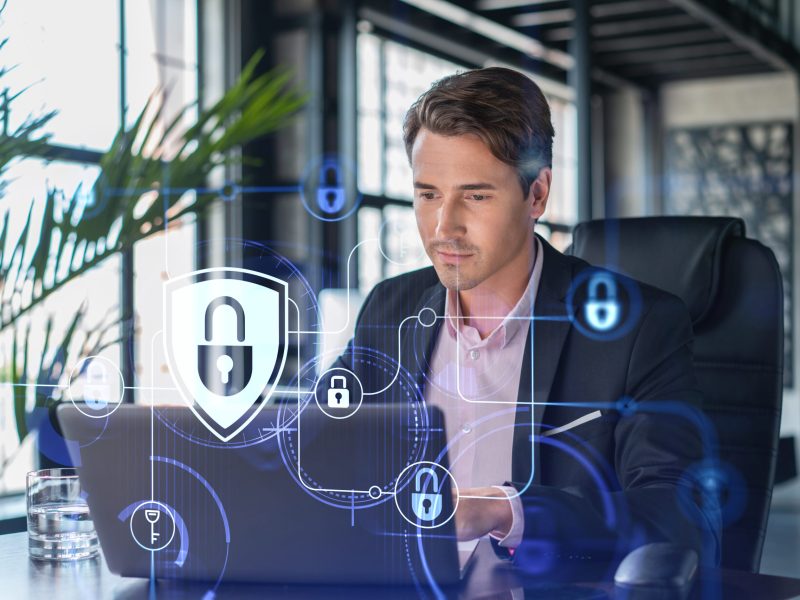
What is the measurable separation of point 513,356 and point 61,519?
1.79 ft

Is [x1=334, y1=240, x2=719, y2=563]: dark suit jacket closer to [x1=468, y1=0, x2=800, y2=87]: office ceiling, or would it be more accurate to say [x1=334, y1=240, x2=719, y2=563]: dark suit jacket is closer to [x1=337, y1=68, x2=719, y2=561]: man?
[x1=337, y1=68, x2=719, y2=561]: man

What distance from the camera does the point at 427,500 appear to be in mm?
925

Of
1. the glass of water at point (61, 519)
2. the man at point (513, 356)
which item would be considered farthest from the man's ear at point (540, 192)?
the glass of water at point (61, 519)

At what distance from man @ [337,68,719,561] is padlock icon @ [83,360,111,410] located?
260mm

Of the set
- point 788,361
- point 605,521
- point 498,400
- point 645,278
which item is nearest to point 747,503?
point 645,278

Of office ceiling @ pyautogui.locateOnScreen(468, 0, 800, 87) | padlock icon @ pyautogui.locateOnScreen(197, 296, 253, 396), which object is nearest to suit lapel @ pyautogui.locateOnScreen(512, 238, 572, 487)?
padlock icon @ pyautogui.locateOnScreen(197, 296, 253, 396)

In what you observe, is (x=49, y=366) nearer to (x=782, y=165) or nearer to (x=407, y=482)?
(x=407, y=482)

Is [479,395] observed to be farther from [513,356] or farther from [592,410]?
[592,410]

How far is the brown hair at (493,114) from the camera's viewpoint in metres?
1.05

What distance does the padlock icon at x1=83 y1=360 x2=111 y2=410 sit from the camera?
101 centimetres

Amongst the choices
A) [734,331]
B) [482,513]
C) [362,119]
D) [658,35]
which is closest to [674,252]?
[734,331]

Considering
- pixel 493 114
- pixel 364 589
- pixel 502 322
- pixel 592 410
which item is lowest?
pixel 364 589

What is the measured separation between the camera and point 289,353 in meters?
1.01

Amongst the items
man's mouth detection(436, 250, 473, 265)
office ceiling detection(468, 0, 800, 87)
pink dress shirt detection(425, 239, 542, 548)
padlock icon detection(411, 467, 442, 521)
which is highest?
office ceiling detection(468, 0, 800, 87)
